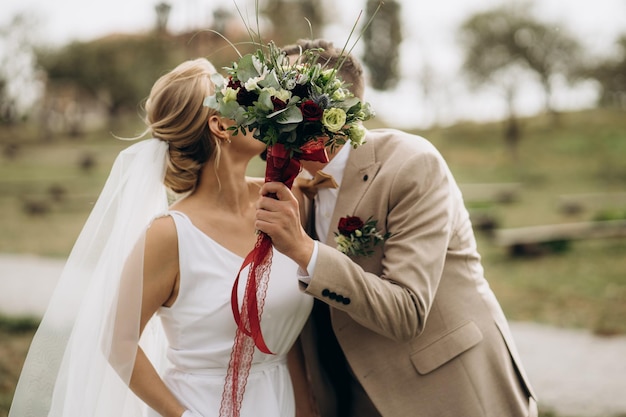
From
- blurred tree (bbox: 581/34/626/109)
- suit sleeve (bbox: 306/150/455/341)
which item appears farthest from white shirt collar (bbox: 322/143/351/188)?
blurred tree (bbox: 581/34/626/109)

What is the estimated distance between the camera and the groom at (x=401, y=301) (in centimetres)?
286

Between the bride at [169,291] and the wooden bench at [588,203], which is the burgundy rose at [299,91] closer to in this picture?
the bride at [169,291]

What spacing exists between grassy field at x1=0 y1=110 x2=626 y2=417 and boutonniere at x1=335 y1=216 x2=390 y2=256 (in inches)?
172

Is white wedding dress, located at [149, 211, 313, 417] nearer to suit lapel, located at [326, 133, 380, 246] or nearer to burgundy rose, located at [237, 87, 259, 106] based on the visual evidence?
suit lapel, located at [326, 133, 380, 246]

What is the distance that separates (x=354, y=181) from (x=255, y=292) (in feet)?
2.60

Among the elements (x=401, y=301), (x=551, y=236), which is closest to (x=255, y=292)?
(x=401, y=301)

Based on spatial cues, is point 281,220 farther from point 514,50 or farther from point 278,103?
point 514,50

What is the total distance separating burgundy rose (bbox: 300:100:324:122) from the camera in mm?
2510

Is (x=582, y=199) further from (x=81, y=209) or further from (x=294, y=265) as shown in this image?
(x=294, y=265)

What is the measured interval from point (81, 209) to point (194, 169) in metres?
18.8

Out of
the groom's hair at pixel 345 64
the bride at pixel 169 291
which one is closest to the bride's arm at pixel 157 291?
the bride at pixel 169 291

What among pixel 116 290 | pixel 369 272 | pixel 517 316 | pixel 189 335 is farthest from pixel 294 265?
pixel 517 316

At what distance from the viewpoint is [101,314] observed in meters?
2.97

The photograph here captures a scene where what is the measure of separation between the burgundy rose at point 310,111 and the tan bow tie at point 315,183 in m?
0.70
